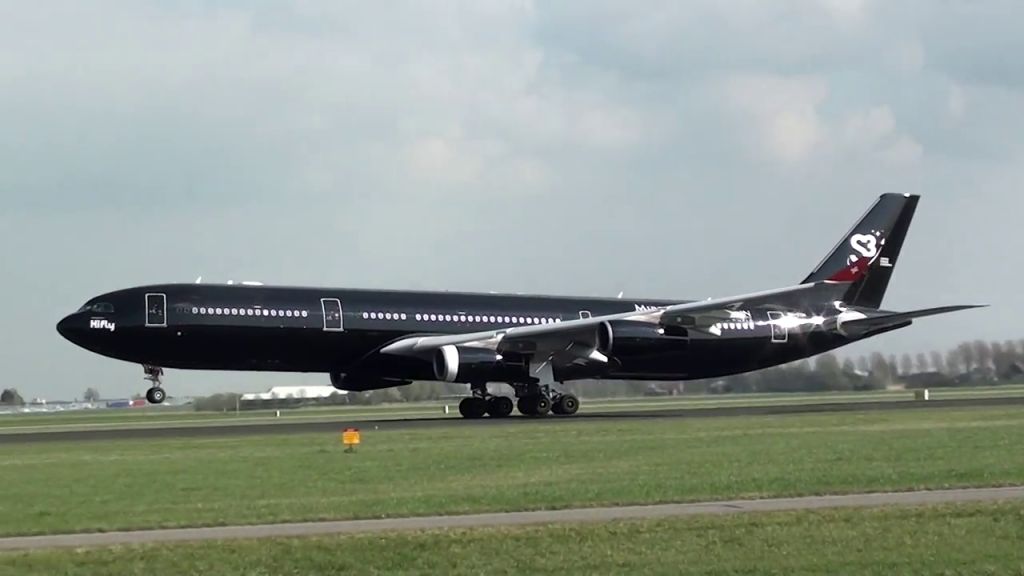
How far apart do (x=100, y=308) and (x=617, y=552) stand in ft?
109

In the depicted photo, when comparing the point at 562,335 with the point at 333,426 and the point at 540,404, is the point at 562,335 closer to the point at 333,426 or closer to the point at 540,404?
the point at 540,404

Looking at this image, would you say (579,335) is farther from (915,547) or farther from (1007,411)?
(915,547)

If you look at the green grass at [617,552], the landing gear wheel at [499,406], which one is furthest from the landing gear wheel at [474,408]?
the green grass at [617,552]

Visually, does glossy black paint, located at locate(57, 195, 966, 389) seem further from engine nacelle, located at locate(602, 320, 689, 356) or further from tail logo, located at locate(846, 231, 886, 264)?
tail logo, located at locate(846, 231, 886, 264)

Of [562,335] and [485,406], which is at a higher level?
[562,335]

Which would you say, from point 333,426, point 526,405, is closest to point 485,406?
point 526,405

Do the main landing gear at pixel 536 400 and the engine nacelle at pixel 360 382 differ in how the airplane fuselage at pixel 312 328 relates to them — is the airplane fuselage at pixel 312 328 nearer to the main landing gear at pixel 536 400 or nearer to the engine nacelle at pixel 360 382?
the engine nacelle at pixel 360 382

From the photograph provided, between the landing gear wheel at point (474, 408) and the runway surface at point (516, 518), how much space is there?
2907 cm

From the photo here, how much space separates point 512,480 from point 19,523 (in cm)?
820

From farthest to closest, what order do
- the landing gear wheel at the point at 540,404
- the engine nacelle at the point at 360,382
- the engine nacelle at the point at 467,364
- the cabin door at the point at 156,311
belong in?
the engine nacelle at the point at 360,382 < the landing gear wheel at the point at 540,404 < the cabin door at the point at 156,311 < the engine nacelle at the point at 467,364

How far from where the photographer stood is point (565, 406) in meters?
49.1

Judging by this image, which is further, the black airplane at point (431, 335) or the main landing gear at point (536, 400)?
the main landing gear at point (536, 400)

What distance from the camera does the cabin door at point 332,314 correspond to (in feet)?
153

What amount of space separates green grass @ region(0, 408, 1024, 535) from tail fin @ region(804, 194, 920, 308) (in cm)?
1568
